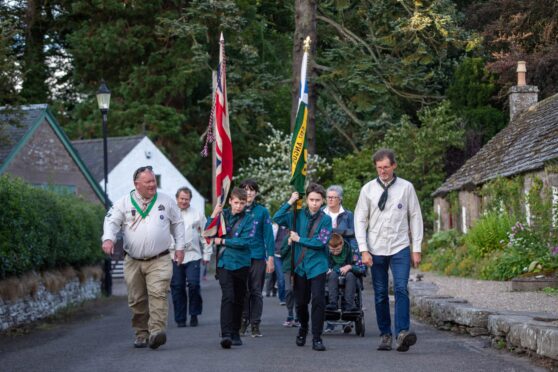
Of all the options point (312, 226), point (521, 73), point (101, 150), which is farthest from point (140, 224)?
point (101, 150)

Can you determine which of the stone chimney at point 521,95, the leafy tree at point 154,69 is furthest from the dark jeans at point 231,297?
the leafy tree at point 154,69

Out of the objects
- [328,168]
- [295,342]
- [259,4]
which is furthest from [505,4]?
[295,342]

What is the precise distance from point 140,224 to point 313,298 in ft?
6.87

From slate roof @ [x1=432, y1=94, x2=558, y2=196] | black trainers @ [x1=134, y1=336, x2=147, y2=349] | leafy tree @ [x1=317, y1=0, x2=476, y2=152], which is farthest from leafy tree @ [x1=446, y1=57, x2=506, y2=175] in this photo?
black trainers @ [x1=134, y1=336, x2=147, y2=349]

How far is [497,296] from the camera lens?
1673 centimetres

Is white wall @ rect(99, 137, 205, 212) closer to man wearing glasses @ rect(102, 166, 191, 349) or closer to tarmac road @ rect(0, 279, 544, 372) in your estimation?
tarmac road @ rect(0, 279, 544, 372)

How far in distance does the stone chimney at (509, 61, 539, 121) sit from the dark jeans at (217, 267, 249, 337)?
22485mm

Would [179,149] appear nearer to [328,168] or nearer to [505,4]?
[328,168]

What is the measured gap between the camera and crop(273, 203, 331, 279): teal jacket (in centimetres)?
1162

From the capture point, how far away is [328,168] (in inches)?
1677

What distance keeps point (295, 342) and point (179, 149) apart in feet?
129

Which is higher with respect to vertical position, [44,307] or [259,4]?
[259,4]

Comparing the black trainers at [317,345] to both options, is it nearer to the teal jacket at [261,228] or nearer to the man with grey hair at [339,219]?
the teal jacket at [261,228]

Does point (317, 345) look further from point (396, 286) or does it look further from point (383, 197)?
point (383, 197)
